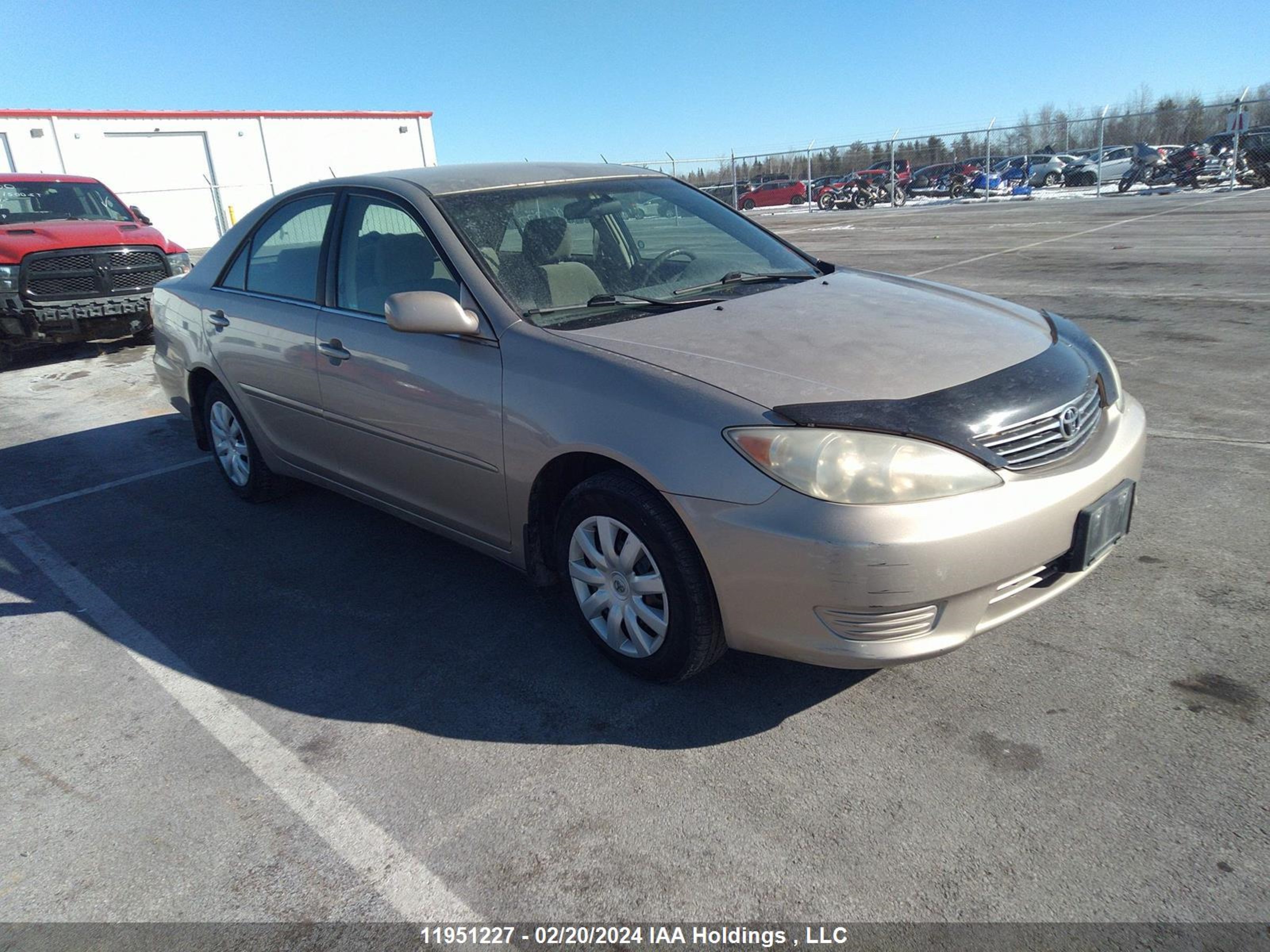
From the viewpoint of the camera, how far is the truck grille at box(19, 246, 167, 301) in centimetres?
955

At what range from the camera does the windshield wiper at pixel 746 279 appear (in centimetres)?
378

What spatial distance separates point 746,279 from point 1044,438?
60.4 inches

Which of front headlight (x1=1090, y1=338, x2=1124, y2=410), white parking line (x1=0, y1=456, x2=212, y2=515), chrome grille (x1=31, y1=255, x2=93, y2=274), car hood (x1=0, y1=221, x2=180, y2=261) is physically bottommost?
white parking line (x1=0, y1=456, x2=212, y2=515)

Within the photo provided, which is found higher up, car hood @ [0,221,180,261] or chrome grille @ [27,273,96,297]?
car hood @ [0,221,180,261]

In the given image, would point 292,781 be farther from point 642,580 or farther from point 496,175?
point 496,175

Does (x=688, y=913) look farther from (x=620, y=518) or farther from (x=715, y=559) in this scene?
(x=620, y=518)

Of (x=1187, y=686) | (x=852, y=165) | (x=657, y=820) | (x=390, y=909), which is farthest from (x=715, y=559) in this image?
(x=852, y=165)

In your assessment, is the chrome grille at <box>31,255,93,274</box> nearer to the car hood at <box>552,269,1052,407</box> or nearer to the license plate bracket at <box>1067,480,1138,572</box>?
the car hood at <box>552,269,1052,407</box>

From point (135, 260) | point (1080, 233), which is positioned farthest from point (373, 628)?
point (1080, 233)

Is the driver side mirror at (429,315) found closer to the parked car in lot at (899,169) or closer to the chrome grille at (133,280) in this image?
the chrome grille at (133,280)

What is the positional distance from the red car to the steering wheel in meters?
33.8

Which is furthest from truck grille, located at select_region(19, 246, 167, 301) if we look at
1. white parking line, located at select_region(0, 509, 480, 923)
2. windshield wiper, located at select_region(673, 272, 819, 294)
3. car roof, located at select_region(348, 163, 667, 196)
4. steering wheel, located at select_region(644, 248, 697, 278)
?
windshield wiper, located at select_region(673, 272, 819, 294)

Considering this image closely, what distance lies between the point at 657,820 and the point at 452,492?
1.58 meters

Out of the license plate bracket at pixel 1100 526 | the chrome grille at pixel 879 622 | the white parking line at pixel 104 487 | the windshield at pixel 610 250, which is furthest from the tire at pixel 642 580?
the white parking line at pixel 104 487
